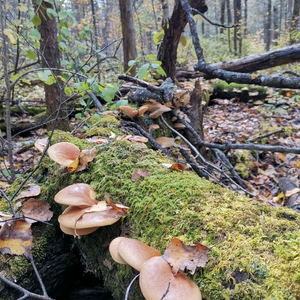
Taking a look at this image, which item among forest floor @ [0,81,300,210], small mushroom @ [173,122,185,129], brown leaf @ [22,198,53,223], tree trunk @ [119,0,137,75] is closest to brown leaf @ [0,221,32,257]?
brown leaf @ [22,198,53,223]

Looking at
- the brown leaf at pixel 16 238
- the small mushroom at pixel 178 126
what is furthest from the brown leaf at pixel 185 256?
the small mushroom at pixel 178 126

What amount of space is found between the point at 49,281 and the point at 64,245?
25cm

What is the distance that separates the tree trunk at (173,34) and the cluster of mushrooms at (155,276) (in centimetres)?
395

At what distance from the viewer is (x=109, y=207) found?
56.0 inches

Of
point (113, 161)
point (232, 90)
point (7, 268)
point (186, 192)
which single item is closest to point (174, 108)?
point (113, 161)

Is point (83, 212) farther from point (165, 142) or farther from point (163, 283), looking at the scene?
point (165, 142)

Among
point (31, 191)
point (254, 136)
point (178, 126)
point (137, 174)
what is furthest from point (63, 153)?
point (254, 136)

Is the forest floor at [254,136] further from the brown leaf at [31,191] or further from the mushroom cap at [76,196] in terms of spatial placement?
the mushroom cap at [76,196]

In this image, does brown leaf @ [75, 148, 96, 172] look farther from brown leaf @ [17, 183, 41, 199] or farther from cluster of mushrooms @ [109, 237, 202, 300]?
cluster of mushrooms @ [109, 237, 202, 300]

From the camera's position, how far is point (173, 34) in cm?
420

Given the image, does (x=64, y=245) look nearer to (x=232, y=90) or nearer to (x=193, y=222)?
(x=193, y=222)

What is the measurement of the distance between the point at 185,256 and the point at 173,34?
404 centimetres

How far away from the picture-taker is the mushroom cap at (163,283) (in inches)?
35.9

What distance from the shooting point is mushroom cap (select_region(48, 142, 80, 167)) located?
178 cm
